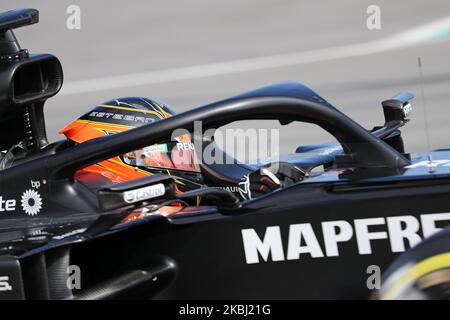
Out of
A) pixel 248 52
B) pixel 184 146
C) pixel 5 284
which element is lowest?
pixel 5 284

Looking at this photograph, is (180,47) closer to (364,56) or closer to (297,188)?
(364,56)

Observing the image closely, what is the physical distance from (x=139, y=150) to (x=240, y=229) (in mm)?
1475

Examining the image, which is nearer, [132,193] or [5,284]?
[5,284]

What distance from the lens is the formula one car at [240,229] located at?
240 centimetres

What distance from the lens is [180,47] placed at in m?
9.38

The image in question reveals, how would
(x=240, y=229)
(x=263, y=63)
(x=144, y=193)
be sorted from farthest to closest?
1. (x=263, y=63)
2. (x=144, y=193)
3. (x=240, y=229)

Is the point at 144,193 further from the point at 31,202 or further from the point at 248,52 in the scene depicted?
the point at 248,52

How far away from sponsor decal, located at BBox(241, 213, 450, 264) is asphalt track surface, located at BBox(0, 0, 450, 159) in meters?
4.59

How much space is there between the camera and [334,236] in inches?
96.1

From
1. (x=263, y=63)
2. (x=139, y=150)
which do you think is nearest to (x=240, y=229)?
(x=139, y=150)
